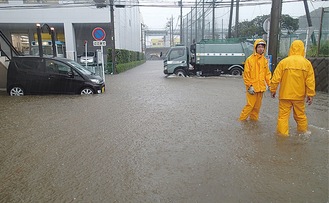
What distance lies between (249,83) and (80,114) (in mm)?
4284

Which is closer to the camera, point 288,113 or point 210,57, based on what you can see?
point 288,113

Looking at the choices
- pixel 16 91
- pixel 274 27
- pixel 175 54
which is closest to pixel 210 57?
pixel 175 54

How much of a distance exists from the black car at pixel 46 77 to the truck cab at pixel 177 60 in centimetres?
755

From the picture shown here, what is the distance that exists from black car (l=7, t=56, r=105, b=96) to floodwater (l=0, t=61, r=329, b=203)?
2.70 metres

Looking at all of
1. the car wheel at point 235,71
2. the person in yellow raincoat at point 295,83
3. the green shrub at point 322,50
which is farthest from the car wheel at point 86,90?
the car wheel at point 235,71

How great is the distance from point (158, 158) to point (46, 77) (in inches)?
285

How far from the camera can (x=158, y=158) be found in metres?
3.88

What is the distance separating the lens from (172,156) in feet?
12.9

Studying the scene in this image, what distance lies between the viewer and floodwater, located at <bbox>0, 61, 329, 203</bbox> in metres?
2.94

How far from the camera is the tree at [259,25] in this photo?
24.1m

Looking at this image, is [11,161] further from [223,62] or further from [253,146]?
[223,62]

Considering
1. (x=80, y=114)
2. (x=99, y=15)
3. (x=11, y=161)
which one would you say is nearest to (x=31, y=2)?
(x=99, y=15)

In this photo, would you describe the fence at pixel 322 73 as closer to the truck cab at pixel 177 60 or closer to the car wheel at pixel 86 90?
the truck cab at pixel 177 60

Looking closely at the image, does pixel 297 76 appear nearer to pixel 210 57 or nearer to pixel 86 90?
pixel 86 90
